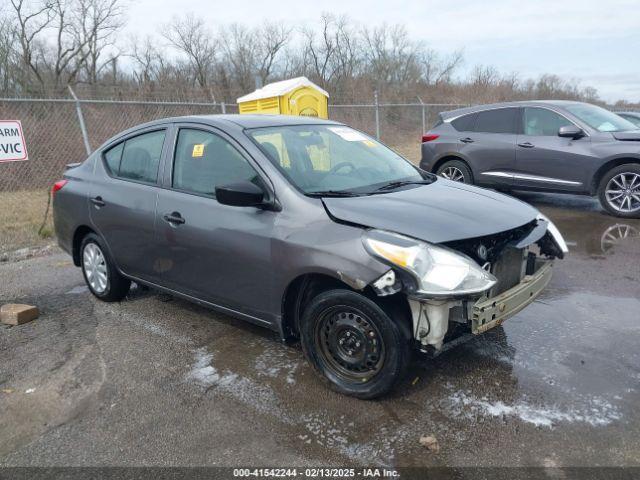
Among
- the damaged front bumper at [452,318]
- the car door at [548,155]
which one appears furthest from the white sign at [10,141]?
the car door at [548,155]

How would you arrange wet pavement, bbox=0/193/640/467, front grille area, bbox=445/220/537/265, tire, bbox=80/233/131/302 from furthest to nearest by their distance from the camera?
tire, bbox=80/233/131/302 → front grille area, bbox=445/220/537/265 → wet pavement, bbox=0/193/640/467

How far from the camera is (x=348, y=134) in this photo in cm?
414

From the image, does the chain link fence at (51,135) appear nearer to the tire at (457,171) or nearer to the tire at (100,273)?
the tire at (457,171)

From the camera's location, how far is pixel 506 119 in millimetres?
8297

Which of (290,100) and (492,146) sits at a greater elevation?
(290,100)

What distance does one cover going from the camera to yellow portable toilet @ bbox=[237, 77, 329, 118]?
26.7ft

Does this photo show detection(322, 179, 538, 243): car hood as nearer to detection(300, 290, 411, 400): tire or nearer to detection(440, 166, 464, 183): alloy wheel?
detection(300, 290, 411, 400): tire

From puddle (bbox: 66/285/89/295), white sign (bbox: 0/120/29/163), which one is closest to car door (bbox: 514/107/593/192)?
puddle (bbox: 66/285/89/295)

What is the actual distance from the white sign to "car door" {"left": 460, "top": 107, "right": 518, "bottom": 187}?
6.71 metres

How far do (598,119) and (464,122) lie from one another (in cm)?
207

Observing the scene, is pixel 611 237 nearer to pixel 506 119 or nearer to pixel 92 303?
pixel 506 119

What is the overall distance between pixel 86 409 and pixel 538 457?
2.54m

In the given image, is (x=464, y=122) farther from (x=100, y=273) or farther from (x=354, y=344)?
(x=354, y=344)

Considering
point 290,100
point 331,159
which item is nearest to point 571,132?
point 290,100
